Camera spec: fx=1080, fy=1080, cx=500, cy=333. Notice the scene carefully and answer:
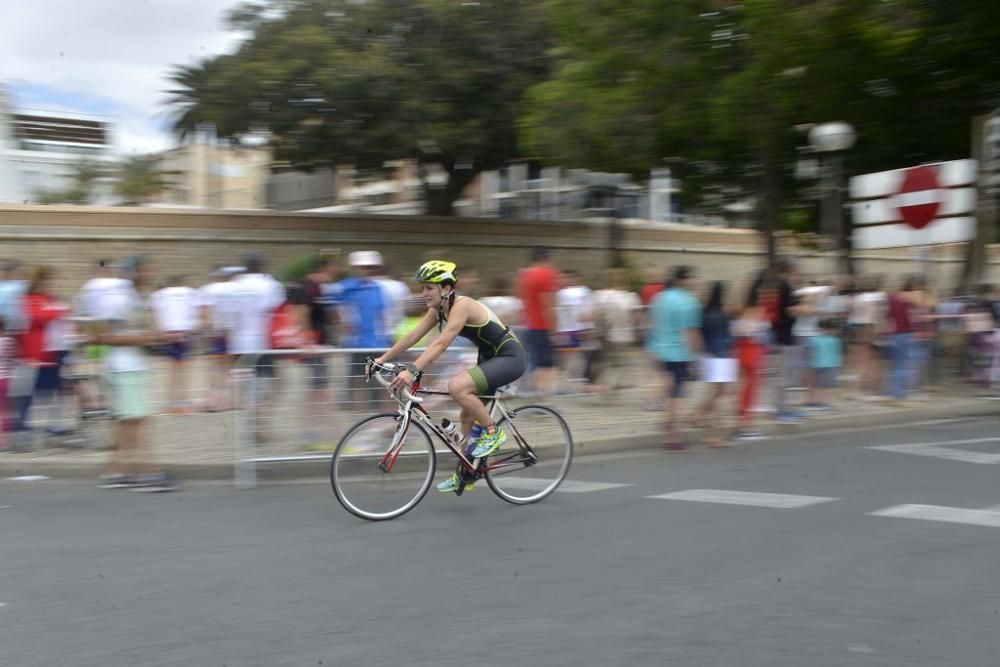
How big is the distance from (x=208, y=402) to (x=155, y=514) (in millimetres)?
4694

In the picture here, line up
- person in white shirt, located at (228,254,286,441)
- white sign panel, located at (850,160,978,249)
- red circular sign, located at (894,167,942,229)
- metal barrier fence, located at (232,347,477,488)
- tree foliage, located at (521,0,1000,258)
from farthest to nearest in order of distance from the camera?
tree foliage, located at (521,0,1000,258), red circular sign, located at (894,167,942,229), white sign panel, located at (850,160,978,249), person in white shirt, located at (228,254,286,441), metal barrier fence, located at (232,347,477,488)

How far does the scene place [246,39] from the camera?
25062 millimetres

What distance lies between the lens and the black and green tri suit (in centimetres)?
771

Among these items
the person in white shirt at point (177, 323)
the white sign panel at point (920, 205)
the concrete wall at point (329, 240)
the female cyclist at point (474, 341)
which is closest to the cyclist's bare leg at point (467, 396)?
the female cyclist at point (474, 341)

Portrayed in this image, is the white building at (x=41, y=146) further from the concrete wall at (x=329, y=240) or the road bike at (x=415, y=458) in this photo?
the road bike at (x=415, y=458)

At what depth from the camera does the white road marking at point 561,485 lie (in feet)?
27.0

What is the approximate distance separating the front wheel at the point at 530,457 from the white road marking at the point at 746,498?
815mm

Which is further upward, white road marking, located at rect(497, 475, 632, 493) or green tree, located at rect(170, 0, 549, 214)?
green tree, located at rect(170, 0, 549, 214)

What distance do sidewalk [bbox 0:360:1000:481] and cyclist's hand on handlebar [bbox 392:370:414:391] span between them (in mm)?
431

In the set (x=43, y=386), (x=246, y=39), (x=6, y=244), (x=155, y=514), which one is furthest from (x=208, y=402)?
(x=246, y=39)

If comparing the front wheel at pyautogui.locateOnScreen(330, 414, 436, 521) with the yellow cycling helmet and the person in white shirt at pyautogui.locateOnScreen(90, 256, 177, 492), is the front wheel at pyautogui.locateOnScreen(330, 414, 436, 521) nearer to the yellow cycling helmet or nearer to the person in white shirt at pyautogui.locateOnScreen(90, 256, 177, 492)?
the yellow cycling helmet

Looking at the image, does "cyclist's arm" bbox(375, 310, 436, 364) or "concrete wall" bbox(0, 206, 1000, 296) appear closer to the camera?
"cyclist's arm" bbox(375, 310, 436, 364)

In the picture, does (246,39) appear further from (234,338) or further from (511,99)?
(234,338)

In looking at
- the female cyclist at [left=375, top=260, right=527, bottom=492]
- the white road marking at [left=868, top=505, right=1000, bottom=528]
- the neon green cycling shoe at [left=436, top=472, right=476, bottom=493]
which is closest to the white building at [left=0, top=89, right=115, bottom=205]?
the female cyclist at [left=375, top=260, right=527, bottom=492]
